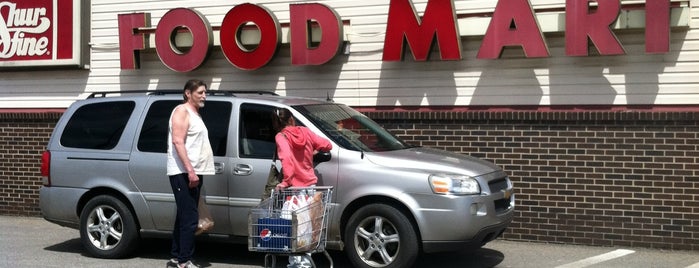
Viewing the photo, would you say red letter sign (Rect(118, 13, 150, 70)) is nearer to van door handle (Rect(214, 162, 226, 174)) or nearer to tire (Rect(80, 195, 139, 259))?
tire (Rect(80, 195, 139, 259))

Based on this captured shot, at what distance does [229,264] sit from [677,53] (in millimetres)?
5189

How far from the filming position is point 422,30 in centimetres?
1055

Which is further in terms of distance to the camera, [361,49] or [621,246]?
[361,49]

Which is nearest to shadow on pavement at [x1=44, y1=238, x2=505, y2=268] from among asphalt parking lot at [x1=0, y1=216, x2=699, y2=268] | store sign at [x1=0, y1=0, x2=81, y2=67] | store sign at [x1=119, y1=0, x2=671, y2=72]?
asphalt parking lot at [x1=0, y1=216, x2=699, y2=268]

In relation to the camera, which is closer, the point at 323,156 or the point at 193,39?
the point at 323,156

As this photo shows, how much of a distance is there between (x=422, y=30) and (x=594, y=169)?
254 cm

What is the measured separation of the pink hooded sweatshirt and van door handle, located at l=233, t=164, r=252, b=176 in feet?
2.26

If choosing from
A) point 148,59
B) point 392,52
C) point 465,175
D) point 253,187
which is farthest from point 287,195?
point 148,59

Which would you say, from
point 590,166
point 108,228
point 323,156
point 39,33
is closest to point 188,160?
point 323,156

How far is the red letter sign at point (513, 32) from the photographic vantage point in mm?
9938

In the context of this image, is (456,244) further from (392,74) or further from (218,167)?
(392,74)

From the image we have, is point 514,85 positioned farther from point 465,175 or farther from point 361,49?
point 465,175

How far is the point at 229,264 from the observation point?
8.80 meters

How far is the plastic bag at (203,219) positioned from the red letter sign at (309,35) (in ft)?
10.6
